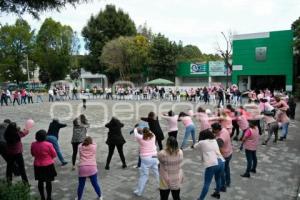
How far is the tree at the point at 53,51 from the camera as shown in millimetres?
53844

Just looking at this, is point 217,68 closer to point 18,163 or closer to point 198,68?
point 198,68

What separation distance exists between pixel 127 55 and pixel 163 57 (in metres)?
5.27

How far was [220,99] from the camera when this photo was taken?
23.0m

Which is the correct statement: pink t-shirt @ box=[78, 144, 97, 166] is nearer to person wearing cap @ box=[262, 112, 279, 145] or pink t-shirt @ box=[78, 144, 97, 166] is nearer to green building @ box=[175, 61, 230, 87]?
person wearing cap @ box=[262, 112, 279, 145]

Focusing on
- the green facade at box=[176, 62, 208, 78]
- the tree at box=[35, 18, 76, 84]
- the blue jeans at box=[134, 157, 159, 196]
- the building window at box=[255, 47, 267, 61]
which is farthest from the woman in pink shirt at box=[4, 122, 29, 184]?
the tree at box=[35, 18, 76, 84]

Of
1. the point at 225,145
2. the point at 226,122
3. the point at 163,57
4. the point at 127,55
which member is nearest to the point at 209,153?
the point at 225,145

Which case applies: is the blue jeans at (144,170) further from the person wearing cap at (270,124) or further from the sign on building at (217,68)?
the sign on building at (217,68)

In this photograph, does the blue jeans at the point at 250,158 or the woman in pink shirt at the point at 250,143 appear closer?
the woman in pink shirt at the point at 250,143

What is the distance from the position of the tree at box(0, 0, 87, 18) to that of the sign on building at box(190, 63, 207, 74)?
3388 centimetres

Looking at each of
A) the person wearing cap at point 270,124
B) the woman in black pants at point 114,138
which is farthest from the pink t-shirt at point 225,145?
the person wearing cap at point 270,124

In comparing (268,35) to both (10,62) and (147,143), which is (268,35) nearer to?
(147,143)

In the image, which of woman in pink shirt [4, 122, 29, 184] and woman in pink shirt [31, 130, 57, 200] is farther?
woman in pink shirt [4, 122, 29, 184]

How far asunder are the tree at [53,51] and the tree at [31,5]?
50.1m

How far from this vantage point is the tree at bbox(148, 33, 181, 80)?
1594 inches
